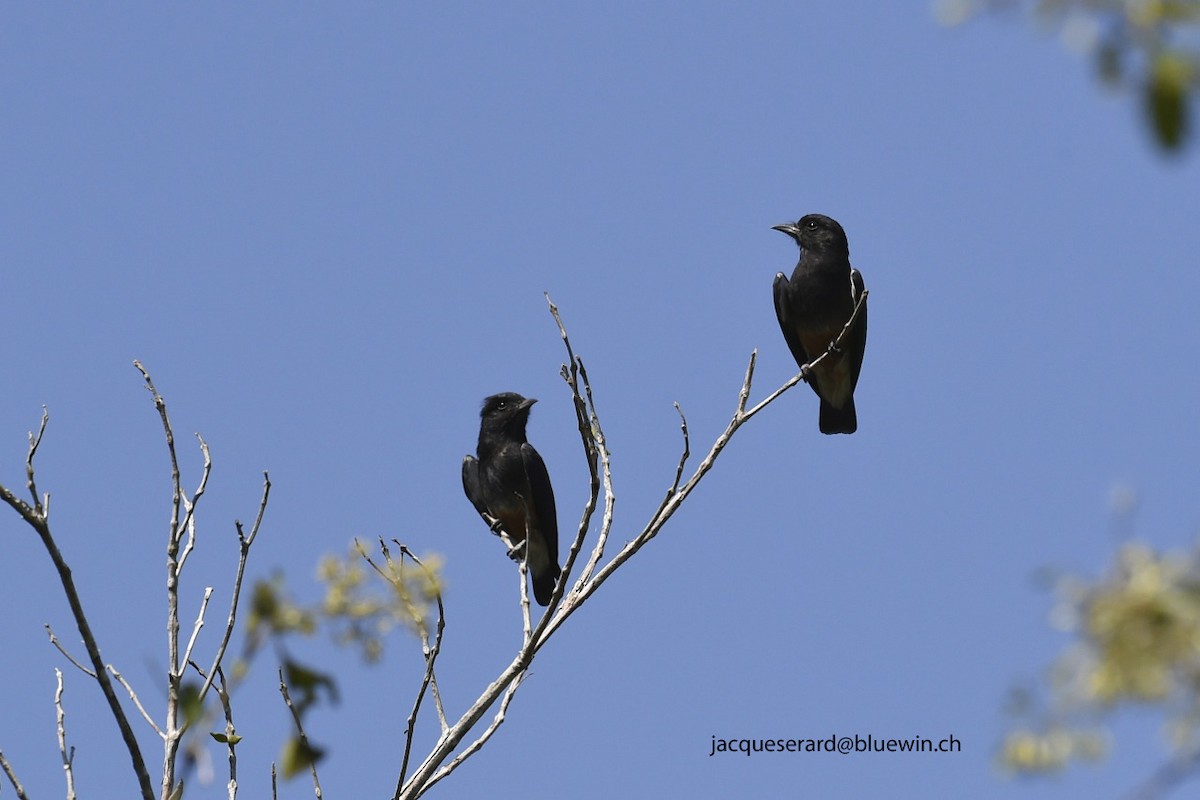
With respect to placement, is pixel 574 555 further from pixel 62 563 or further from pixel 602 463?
pixel 62 563

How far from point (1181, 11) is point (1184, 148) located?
10 centimetres

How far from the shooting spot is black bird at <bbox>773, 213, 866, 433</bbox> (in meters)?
9.56

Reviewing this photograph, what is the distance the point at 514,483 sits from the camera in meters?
8.88

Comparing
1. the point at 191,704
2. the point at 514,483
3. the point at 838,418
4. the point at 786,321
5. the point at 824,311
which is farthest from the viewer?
the point at 838,418

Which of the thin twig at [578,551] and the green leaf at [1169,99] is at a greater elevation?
the thin twig at [578,551]

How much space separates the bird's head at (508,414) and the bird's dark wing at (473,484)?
10.4 inches

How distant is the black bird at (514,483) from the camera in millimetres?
8852

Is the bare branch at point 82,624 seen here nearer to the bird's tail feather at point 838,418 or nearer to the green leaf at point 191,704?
the green leaf at point 191,704

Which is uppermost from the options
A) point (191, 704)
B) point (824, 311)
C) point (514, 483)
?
point (824, 311)

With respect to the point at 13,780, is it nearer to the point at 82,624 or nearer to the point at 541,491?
the point at 82,624

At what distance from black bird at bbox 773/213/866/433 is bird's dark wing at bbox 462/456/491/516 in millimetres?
2444

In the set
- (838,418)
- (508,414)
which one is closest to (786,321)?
(838,418)

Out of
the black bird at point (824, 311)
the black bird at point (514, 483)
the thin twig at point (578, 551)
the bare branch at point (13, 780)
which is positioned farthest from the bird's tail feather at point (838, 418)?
the bare branch at point (13, 780)

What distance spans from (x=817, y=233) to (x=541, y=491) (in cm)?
281
